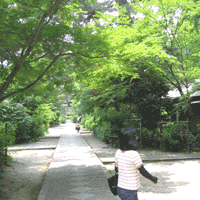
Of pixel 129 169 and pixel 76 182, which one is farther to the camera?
pixel 76 182

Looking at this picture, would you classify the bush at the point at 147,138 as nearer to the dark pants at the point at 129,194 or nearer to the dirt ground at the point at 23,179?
the dirt ground at the point at 23,179

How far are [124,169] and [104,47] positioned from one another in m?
4.74

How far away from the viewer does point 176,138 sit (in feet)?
38.0

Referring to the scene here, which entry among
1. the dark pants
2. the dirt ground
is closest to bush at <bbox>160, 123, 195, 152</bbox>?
the dirt ground

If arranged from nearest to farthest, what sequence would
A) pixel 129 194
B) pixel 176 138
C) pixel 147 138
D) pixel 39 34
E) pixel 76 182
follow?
1. pixel 129 194
2. pixel 76 182
3. pixel 39 34
4. pixel 176 138
5. pixel 147 138

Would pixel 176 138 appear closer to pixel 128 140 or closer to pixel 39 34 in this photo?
pixel 39 34

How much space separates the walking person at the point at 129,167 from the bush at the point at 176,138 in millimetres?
9121

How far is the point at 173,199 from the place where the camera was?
16.3ft

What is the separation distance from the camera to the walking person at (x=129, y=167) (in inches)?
113

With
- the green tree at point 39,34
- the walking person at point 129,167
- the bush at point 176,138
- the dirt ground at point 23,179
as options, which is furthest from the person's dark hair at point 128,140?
the bush at point 176,138

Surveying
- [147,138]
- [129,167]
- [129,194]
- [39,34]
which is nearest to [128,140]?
[129,167]

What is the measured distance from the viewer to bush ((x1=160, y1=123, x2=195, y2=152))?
11398 mm

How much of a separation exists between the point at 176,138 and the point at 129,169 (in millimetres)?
9448

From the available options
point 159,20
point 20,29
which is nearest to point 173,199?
point 20,29
